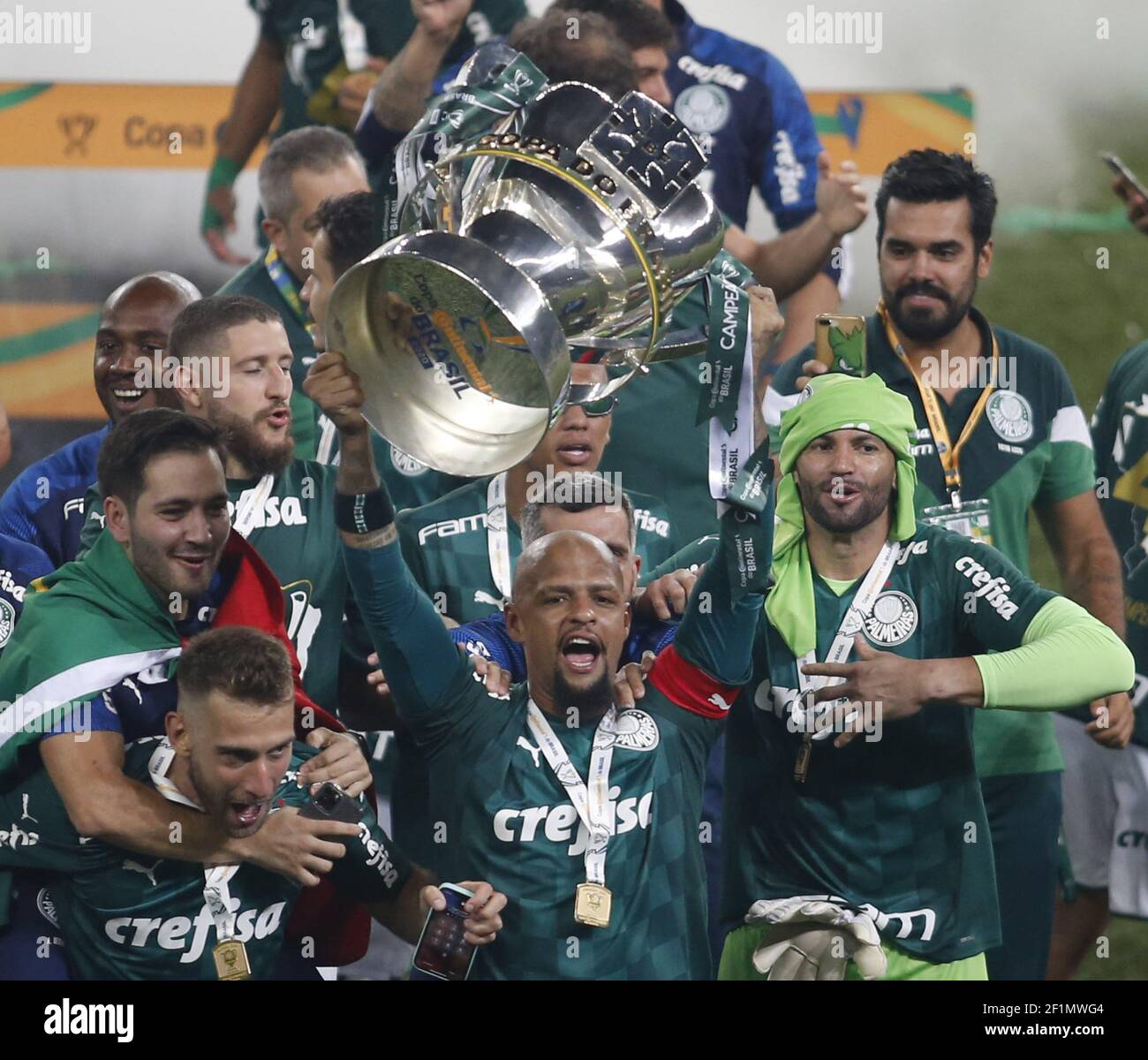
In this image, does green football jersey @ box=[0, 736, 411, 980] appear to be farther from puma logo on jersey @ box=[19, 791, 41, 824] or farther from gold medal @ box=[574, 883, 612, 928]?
gold medal @ box=[574, 883, 612, 928]

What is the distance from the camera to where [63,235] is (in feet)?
19.4

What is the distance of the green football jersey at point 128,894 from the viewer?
4.04 metres

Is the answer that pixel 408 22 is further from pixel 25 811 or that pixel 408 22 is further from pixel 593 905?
pixel 593 905

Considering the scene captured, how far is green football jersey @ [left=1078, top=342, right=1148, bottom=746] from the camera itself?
5172mm

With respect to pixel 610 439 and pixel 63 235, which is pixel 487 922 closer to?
pixel 610 439

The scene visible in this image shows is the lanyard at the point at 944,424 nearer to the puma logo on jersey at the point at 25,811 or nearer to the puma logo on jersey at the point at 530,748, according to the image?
the puma logo on jersey at the point at 530,748

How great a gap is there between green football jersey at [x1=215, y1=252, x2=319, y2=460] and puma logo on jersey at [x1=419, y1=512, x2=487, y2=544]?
0.42 meters

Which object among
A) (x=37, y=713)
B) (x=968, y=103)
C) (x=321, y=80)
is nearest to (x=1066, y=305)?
(x=968, y=103)

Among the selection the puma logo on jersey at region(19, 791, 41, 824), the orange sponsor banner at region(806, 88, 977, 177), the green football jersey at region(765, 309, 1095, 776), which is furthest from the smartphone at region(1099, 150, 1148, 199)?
the puma logo on jersey at region(19, 791, 41, 824)

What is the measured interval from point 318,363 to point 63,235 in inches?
98.8

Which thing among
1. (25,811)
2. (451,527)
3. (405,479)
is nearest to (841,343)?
(451,527)

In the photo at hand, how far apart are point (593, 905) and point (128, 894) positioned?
2.84 ft

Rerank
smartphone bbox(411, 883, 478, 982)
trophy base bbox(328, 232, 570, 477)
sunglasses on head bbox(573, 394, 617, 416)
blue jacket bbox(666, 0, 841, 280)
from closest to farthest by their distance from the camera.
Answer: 1. trophy base bbox(328, 232, 570, 477)
2. sunglasses on head bbox(573, 394, 617, 416)
3. smartphone bbox(411, 883, 478, 982)
4. blue jacket bbox(666, 0, 841, 280)

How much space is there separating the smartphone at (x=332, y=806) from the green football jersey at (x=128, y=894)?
0.03 meters
